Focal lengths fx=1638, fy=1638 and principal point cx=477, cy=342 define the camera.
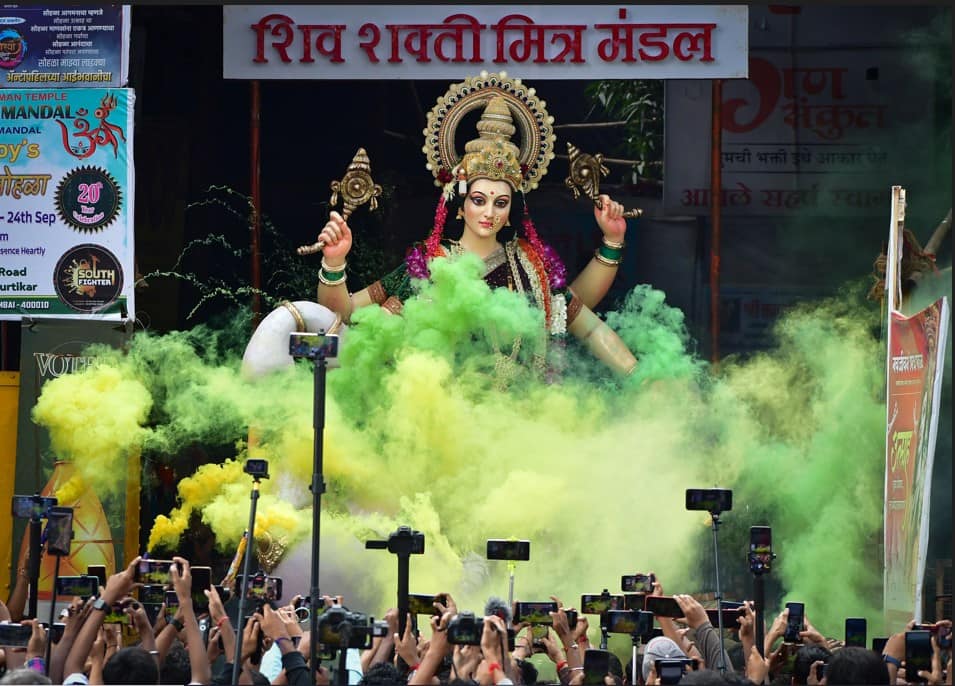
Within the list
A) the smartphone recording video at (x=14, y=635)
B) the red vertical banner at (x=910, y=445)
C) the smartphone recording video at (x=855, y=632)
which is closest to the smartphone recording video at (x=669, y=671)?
the smartphone recording video at (x=855, y=632)

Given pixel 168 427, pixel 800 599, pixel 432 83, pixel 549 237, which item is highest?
Answer: pixel 432 83

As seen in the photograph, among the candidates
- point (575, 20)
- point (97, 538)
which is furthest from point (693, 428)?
point (97, 538)

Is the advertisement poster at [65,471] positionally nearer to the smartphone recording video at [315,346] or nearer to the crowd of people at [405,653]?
the crowd of people at [405,653]

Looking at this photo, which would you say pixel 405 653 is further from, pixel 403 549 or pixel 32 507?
pixel 32 507

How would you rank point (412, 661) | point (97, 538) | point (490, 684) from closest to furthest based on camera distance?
point (490, 684) < point (412, 661) < point (97, 538)

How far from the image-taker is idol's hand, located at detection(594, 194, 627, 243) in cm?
1128

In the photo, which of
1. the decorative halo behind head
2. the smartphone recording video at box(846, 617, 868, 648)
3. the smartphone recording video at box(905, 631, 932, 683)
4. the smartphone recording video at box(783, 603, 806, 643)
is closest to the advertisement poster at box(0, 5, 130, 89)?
the decorative halo behind head

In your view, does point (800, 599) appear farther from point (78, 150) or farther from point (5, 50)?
point (5, 50)

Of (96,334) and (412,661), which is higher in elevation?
(96,334)

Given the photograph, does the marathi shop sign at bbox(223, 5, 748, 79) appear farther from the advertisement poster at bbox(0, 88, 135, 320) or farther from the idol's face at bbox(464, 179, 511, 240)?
the advertisement poster at bbox(0, 88, 135, 320)

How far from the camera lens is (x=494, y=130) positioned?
36.8 ft

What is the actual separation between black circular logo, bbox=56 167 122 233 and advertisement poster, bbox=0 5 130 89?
2.00 ft

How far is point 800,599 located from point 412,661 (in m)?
5.28

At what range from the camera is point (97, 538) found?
36.0 ft
